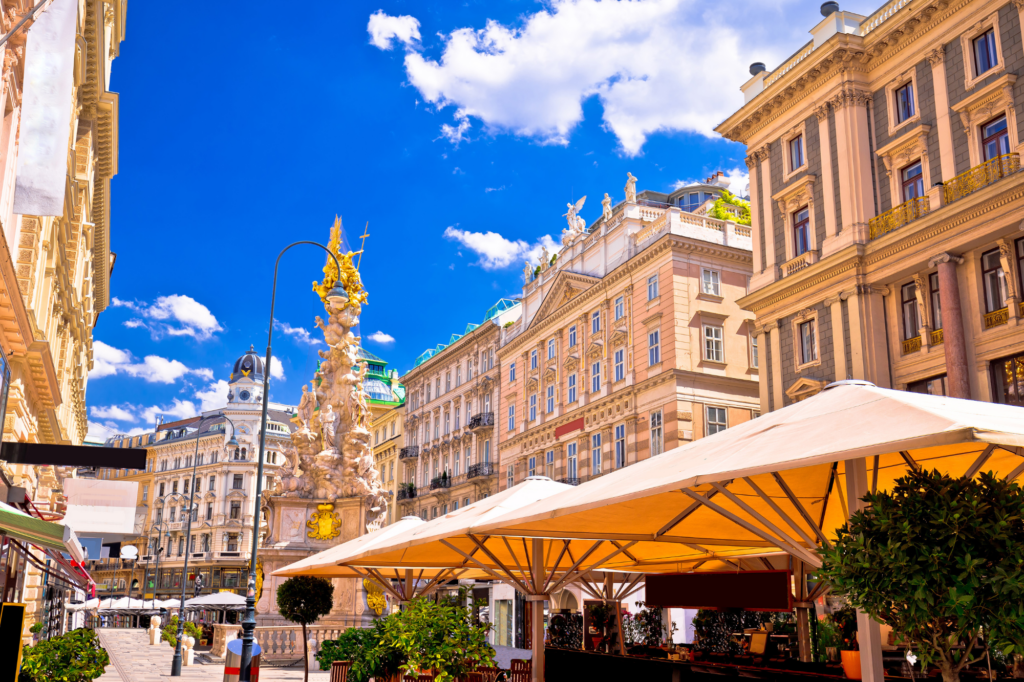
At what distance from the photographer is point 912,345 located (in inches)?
1051

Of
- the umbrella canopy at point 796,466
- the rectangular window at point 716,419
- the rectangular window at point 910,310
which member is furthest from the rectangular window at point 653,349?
the umbrella canopy at point 796,466

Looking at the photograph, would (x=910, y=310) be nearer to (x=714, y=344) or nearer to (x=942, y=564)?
(x=714, y=344)

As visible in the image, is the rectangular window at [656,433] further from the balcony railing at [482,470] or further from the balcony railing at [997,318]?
the balcony railing at [482,470]

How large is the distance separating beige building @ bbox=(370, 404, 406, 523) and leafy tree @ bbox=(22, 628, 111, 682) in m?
50.6

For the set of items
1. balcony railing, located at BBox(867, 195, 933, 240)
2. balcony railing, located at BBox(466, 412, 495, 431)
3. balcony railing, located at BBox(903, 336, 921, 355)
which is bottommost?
balcony railing, located at BBox(903, 336, 921, 355)

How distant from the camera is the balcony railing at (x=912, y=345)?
2645 cm

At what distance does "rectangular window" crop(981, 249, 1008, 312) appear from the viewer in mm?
23891

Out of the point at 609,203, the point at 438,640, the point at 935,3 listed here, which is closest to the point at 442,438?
the point at 609,203

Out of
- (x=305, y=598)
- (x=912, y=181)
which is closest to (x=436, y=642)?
(x=305, y=598)

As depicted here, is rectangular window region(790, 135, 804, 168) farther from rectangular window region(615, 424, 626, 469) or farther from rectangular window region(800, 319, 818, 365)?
rectangular window region(615, 424, 626, 469)

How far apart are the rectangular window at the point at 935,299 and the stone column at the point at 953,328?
32.0 inches

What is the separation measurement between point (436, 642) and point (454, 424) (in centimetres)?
4811

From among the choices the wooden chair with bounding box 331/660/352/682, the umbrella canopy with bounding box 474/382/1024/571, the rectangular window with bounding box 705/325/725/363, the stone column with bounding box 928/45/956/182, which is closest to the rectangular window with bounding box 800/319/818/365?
the stone column with bounding box 928/45/956/182

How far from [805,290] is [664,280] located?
9.23 m
